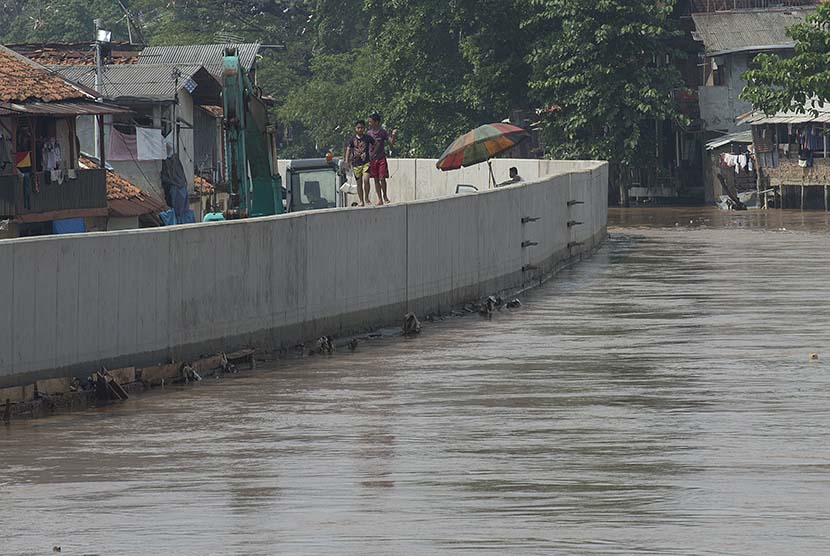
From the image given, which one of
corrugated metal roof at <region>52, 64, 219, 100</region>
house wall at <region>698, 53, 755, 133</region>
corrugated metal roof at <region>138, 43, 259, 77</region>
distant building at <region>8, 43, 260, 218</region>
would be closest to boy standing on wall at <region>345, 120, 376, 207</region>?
distant building at <region>8, 43, 260, 218</region>

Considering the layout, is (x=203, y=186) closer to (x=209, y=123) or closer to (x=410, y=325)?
(x=209, y=123)

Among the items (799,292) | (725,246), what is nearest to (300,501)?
A: (799,292)

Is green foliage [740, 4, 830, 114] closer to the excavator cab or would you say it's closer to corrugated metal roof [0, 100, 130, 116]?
the excavator cab

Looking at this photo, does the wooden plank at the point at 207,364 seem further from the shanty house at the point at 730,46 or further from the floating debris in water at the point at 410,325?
the shanty house at the point at 730,46

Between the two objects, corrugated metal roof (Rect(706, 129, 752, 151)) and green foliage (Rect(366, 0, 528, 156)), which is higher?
green foliage (Rect(366, 0, 528, 156))

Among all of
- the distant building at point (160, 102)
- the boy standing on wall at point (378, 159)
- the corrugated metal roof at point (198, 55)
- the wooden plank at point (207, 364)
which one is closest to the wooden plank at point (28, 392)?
the wooden plank at point (207, 364)

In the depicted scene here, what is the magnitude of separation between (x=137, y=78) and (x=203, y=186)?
5109 mm

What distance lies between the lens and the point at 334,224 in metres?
20.5

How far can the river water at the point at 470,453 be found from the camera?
32.5 ft

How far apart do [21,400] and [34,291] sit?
0.80 meters

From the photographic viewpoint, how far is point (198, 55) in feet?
241

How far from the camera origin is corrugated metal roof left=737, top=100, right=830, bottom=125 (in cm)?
6338

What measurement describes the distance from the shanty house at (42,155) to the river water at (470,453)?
62.1ft

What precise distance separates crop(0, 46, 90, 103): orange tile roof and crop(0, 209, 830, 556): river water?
19793 mm
